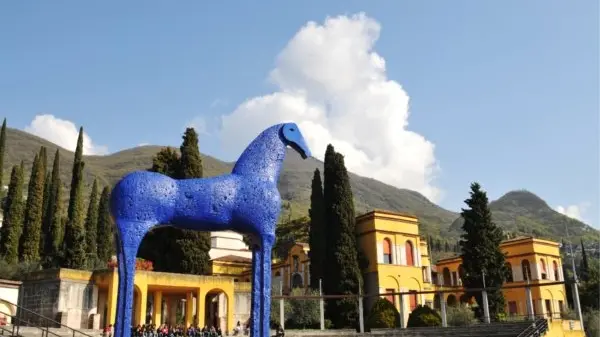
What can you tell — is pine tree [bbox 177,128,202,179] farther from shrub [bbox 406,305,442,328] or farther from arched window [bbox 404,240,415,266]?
arched window [bbox 404,240,415,266]

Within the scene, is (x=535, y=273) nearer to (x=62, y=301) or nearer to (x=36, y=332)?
(x=62, y=301)

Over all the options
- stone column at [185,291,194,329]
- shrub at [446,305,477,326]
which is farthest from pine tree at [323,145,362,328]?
stone column at [185,291,194,329]

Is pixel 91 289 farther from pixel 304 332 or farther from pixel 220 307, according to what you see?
pixel 304 332

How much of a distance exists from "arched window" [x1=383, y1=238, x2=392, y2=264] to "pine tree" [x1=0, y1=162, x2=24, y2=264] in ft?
92.7

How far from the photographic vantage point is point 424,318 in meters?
32.1

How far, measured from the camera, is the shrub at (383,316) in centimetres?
3425

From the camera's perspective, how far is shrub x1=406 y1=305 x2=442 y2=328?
32.0 metres

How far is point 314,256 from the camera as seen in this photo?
4191 cm

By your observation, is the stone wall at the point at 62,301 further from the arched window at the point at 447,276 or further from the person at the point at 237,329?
the arched window at the point at 447,276

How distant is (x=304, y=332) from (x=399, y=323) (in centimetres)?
799

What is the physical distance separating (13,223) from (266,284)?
129 ft

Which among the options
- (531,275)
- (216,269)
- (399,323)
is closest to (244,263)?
(216,269)

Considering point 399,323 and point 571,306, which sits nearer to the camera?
point 399,323

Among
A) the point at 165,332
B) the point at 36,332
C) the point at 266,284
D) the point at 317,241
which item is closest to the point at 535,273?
the point at 317,241
